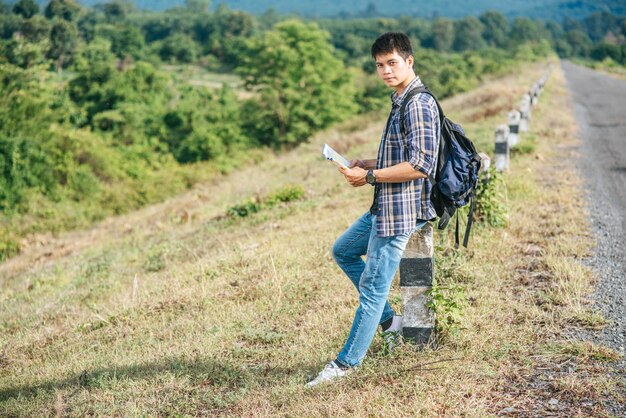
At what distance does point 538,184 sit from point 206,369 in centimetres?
614

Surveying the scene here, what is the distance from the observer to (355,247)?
3.80m

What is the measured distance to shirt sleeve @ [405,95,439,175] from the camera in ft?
10.6

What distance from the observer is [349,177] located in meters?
3.37

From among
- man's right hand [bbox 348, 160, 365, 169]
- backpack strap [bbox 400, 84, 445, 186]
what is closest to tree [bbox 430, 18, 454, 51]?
man's right hand [bbox 348, 160, 365, 169]

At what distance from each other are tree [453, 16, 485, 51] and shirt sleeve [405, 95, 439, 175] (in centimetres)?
16496

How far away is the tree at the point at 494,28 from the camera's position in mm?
172000

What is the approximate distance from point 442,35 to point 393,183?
166 metres

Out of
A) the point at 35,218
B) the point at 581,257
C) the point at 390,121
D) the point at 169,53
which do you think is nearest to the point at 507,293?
the point at 581,257

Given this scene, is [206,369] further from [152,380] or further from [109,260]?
[109,260]

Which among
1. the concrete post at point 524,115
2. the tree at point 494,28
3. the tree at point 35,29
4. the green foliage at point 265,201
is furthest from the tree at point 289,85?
the tree at point 494,28

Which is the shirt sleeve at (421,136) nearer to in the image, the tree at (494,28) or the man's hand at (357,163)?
the man's hand at (357,163)

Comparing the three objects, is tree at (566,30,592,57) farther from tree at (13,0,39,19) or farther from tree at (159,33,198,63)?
tree at (13,0,39,19)

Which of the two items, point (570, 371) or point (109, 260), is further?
point (109, 260)

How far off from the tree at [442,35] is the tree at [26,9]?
118868 millimetres
